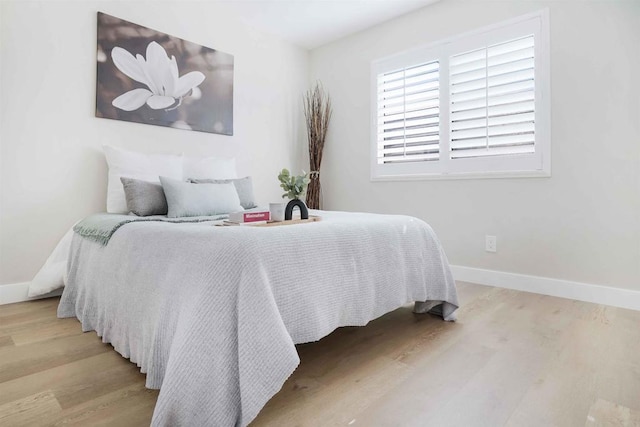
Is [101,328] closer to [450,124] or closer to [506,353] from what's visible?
[506,353]

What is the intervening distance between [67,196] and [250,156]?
5.14ft

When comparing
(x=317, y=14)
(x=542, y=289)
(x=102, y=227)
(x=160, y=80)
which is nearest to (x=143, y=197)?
(x=102, y=227)

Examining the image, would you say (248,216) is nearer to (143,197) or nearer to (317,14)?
(143,197)

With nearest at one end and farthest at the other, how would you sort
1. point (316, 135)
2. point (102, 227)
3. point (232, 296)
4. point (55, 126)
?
point (232, 296)
point (102, 227)
point (55, 126)
point (316, 135)

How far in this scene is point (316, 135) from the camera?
153 inches

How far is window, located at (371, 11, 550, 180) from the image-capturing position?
2.59 meters

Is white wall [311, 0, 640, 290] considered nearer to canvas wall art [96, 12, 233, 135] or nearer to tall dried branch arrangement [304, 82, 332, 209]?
tall dried branch arrangement [304, 82, 332, 209]

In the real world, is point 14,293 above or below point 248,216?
below

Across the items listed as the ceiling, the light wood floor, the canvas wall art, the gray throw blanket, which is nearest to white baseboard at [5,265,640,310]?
the light wood floor

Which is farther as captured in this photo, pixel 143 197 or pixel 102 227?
pixel 143 197

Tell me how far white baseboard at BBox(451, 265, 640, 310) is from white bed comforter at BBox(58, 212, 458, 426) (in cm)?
115

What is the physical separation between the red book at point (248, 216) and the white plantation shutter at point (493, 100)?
193 cm

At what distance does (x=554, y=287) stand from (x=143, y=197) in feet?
9.23

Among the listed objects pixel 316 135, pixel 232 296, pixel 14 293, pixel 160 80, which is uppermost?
pixel 160 80
